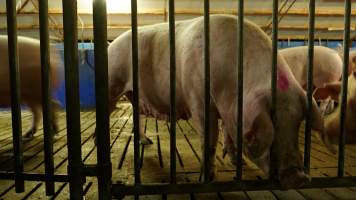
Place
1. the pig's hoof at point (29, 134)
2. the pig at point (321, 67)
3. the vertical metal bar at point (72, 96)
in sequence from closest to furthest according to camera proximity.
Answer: the vertical metal bar at point (72, 96) → the pig's hoof at point (29, 134) → the pig at point (321, 67)

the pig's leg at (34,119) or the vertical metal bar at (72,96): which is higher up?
the vertical metal bar at (72,96)

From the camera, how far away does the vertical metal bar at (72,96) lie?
1.79 metres

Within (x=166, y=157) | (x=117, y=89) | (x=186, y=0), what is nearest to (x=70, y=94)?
(x=166, y=157)

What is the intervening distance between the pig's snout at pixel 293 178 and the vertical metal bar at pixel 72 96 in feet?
3.47

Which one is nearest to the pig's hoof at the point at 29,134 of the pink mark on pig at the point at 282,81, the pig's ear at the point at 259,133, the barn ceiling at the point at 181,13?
the pig's ear at the point at 259,133

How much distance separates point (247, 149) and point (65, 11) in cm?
127

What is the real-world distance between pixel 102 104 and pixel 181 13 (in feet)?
38.6

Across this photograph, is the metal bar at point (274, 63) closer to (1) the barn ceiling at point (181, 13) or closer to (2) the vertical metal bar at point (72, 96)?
(2) the vertical metal bar at point (72, 96)

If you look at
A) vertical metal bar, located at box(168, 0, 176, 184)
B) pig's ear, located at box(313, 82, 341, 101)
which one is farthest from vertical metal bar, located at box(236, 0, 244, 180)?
pig's ear, located at box(313, 82, 341, 101)

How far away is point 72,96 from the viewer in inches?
71.4

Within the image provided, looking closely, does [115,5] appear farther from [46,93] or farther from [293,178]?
[293,178]

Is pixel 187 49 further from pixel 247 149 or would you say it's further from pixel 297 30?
pixel 297 30

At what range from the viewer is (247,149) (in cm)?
216

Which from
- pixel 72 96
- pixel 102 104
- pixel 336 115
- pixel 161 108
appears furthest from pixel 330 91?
pixel 72 96
